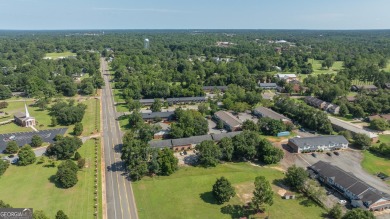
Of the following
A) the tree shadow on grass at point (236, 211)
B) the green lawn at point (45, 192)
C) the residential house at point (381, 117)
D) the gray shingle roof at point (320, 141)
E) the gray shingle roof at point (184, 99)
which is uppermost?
the gray shingle roof at point (184, 99)

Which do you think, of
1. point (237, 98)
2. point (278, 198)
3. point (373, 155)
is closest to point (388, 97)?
point (373, 155)

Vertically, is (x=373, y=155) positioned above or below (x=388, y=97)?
below

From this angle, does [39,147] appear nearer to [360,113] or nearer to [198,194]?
[198,194]

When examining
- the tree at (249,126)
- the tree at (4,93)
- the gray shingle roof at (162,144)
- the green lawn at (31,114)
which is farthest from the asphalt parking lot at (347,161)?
the tree at (4,93)

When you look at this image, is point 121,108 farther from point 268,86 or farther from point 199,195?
point 268,86

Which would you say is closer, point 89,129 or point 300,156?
point 300,156

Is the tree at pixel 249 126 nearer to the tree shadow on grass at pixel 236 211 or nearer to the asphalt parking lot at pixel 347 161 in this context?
the asphalt parking lot at pixel 347 161

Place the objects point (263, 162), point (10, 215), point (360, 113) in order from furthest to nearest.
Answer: point (360, 113), point (263, 162), point (10, 215)

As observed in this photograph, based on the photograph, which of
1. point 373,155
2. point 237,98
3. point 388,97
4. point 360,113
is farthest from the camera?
point 237,98
